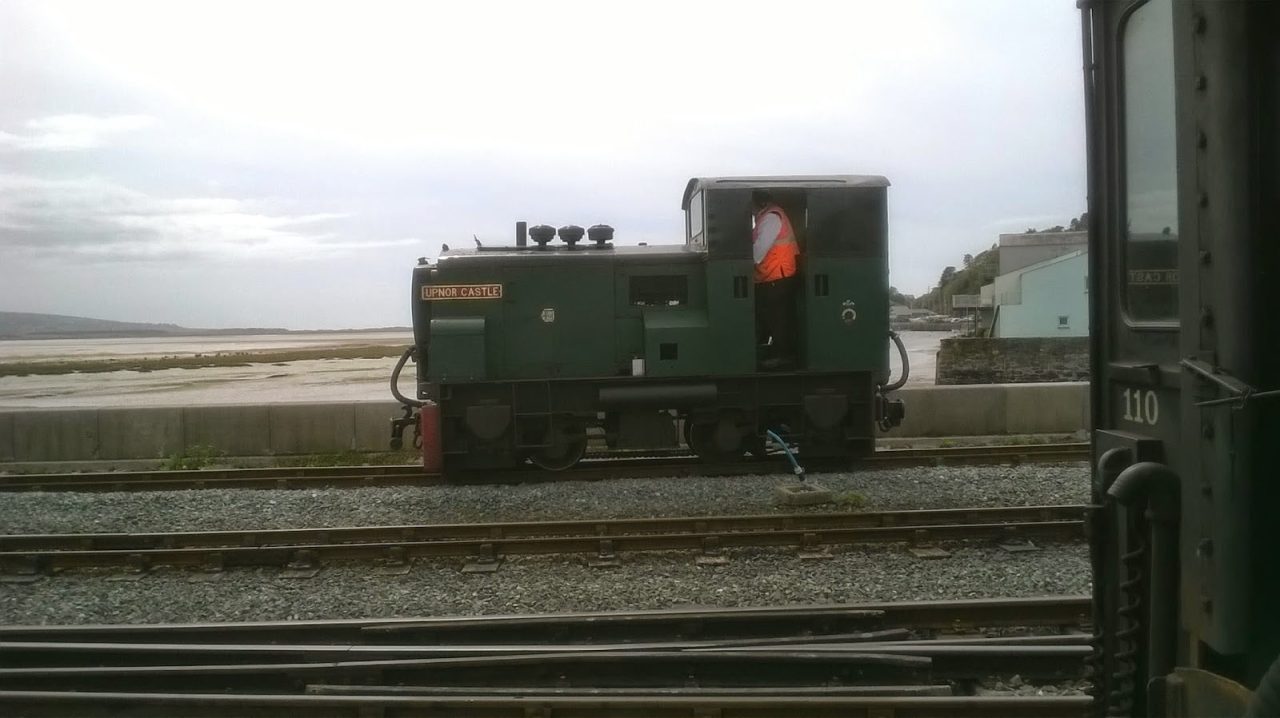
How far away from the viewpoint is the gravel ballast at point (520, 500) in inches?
354

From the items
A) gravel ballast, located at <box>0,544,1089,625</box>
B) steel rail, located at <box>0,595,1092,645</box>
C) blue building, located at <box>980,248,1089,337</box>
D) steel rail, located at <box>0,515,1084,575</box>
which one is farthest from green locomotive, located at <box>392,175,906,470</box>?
blue building, located at <box>980,248,1089,337</box>

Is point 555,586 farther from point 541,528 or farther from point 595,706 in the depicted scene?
point 595,706

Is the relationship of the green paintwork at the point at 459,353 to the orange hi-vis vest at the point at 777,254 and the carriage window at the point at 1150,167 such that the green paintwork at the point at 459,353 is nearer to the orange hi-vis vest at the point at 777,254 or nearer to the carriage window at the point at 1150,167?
the orange hi-vis vest at the point at 777,254

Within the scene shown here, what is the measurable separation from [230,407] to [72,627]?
8853 millimetres

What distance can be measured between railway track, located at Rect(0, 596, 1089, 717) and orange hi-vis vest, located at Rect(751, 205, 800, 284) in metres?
5.74

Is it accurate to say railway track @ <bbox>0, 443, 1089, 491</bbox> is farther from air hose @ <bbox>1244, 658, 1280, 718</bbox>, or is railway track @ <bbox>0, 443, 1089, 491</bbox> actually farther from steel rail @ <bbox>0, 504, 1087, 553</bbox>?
air hose @ <bbox>1244, 658, 1280, 718</bbox>

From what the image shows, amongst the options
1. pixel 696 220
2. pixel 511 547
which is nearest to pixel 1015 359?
pixel 696 220

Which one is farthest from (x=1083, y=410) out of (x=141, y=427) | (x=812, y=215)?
(x=141, y=427)

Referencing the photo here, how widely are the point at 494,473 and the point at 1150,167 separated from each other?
30.5 ft

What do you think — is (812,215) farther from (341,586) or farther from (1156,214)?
(1156,214)

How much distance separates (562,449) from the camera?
10.9 metres

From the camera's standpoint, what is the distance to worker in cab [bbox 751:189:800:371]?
1068 centimetres

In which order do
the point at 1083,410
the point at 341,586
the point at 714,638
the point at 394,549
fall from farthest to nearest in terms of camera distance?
the point at 1083,410 < the point at 394,549 < the point at 341,586 < the point at 714,638

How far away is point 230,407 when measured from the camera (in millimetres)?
13852
